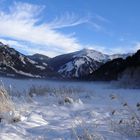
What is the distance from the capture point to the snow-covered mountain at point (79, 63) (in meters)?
149

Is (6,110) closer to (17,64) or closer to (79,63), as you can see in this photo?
(17,64)

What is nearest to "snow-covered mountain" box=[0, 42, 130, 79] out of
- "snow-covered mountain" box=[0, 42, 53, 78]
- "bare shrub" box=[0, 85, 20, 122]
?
"snow-covered mountain" box=[0, 42, 53, 78]

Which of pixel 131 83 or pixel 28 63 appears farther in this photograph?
pixel 28 63

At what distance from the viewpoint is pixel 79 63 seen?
6270 inches

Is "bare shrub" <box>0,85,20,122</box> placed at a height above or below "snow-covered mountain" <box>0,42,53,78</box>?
→ below

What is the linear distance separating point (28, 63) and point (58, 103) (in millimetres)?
117050

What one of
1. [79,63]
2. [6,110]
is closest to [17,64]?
[79,63]

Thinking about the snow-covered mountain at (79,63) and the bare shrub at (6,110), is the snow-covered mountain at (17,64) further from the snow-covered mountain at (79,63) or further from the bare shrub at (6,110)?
the bare shrub at (6,110)

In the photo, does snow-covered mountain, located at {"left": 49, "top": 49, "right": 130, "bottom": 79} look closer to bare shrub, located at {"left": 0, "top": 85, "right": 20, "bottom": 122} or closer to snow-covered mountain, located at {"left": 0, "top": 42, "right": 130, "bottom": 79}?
snow-covered mountain, located at {"left": 0, "top": 42, "right": 130, "bottom": 79}

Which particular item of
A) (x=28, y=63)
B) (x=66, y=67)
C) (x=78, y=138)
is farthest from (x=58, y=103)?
(x=66, y=67)

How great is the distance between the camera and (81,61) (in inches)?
6348

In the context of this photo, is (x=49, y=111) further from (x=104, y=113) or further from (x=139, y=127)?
(x=139, y=127)

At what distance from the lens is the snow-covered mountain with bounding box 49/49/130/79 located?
148600mm

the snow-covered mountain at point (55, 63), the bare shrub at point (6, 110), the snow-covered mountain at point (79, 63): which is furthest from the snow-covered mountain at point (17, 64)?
the bare shrub at point (6, 110)
